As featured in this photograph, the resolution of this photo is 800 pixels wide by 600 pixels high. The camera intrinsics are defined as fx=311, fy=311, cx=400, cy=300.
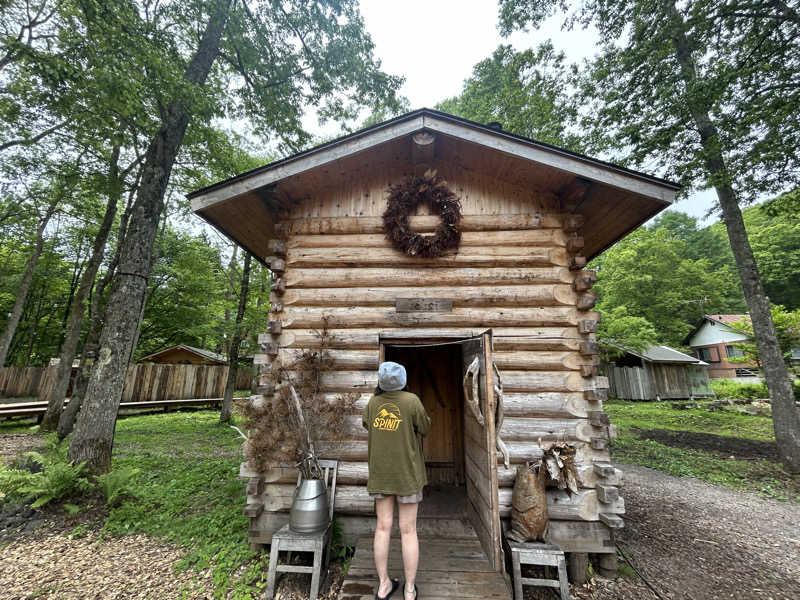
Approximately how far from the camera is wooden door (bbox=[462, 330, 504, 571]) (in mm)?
3289

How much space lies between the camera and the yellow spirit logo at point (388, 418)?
299 centimetres

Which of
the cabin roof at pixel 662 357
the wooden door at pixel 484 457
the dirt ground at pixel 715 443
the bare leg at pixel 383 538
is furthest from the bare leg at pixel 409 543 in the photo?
the cabin roof at pixel 662 357

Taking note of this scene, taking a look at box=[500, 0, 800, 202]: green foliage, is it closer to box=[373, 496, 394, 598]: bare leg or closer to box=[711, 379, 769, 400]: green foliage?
box=[373, 496, 394, 598]: bare leg

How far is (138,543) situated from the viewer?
4230mm

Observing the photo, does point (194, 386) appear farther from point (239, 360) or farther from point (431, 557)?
point (431, 557)

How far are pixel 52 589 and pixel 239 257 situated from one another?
18261 millimetres

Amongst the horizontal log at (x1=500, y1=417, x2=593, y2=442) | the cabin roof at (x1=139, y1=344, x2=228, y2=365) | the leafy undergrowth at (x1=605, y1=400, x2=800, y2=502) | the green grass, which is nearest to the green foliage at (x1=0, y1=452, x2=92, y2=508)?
the horizontal log at (x1=500, y1=417, x2=593, y2=442)

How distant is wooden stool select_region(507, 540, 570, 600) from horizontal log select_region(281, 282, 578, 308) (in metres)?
2.86

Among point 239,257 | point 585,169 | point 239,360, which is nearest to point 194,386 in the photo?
point 239,257

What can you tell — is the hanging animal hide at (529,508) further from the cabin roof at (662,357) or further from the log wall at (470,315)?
the cabin roof at (662,357)

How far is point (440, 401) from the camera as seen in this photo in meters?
6.74

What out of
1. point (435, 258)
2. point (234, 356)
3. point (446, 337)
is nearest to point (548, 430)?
point (446, 337)

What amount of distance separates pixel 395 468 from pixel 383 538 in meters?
0.68

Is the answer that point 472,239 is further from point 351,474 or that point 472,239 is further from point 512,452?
point 351,474
